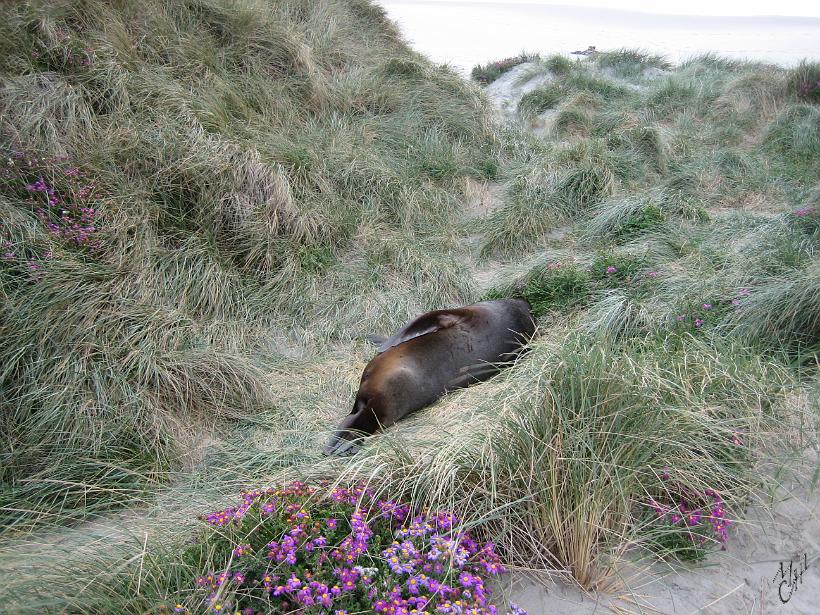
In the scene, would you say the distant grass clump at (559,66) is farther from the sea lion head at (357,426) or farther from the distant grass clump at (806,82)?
the sea lion head at (357,426)

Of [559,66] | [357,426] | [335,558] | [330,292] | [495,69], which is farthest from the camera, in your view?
[495,69]

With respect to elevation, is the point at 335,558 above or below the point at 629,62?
below

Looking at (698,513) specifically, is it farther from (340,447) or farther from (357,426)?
(357,426)

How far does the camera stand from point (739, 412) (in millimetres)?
3176

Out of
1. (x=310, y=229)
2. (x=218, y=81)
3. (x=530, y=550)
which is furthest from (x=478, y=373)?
(x=218, y=81)

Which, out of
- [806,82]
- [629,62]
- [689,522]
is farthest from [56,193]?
[629,62]

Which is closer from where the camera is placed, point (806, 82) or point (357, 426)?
point (357, 426)

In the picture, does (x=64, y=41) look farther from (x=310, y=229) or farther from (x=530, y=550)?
(x=530, y=550)

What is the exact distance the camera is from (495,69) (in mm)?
14148

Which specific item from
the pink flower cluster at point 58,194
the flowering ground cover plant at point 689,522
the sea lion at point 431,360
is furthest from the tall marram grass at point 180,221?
the flowering ground cover plant at point 689,522

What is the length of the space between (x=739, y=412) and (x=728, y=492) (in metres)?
0.53

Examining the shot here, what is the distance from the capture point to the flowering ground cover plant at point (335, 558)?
84.2 inches

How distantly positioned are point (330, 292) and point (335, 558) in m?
3.52

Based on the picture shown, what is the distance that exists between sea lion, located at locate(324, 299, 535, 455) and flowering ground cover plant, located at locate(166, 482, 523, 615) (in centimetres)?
114
